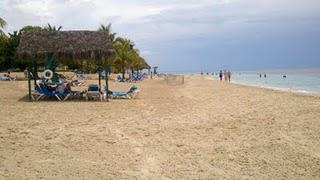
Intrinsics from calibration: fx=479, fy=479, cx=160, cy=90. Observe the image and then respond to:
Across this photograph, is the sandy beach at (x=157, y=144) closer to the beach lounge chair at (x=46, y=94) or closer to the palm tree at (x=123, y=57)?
the beach lounge chair at (x=46, y=94)

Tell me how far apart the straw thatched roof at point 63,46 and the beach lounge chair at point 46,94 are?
1155 millimetres

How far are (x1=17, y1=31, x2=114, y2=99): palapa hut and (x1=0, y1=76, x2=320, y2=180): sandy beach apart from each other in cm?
397

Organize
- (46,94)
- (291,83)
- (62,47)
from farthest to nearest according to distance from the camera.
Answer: (291,83), (62,47), (46,94)

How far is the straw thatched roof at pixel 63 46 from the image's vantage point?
17.8 meters

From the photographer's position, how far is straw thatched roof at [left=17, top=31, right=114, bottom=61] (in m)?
17.8

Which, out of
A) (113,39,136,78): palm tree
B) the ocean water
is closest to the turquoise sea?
the ocean water

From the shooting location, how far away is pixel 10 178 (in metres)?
6.09

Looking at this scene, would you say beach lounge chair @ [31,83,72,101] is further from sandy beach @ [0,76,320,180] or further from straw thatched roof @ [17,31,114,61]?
sandy beach @ [0,76,320,180]

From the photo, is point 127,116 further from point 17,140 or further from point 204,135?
point 17,140

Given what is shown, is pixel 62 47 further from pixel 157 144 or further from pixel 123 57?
pixel 123 57

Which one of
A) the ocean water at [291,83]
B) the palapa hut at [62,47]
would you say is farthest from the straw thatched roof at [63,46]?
the ocean water at [291,83]

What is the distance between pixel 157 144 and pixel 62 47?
10272 millimetres

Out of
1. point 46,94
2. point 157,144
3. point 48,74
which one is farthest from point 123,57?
point 157,144

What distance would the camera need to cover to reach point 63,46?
1803 centimetres
